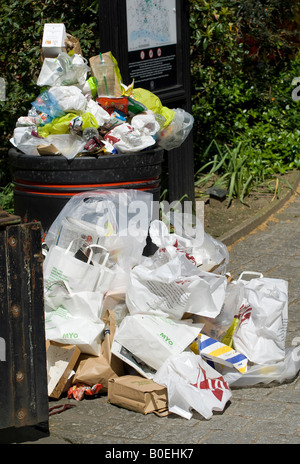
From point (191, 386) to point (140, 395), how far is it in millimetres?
256

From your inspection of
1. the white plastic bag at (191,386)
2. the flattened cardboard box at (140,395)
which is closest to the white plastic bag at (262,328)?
the white plastic bag at (191,386)

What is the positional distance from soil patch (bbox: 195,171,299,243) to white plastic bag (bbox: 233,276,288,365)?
95.9 inches

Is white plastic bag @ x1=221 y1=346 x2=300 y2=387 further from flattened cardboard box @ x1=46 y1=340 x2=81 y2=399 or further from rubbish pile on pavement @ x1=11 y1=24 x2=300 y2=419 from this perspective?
flattened cardboard box @ x1=46 y1=340 x2=81 y2=399

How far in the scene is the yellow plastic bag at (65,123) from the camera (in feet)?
15.0

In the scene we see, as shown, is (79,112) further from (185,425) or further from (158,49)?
(185,425)

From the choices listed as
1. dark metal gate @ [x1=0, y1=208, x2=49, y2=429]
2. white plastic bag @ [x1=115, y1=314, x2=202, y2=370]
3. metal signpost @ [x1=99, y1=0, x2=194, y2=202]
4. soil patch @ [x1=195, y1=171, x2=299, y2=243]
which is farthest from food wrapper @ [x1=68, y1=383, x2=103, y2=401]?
soil patch @ [x1=195, y1=171, x2=299, y2=243]

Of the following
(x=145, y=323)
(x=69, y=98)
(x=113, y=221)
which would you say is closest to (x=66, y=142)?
(x=69, y=98)

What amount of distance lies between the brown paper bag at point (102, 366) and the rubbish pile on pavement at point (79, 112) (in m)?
1.22

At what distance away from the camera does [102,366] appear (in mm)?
3877

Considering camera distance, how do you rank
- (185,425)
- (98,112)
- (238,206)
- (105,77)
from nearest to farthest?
(185,425)
(98,112)
(105,77)
(238,206)

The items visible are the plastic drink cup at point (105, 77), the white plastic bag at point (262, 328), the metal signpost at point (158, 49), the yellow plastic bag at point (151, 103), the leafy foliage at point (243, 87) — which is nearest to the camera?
the white plastic bag at point (262, 328)

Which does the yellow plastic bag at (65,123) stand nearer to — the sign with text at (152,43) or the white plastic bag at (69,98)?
the white plastic bag at (69,98)

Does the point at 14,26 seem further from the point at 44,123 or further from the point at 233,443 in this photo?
the point at 233,443

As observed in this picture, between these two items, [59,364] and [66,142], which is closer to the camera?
[59,364]
